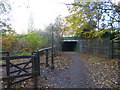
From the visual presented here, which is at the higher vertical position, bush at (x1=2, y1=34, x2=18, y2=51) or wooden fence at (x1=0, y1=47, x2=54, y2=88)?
bush at (x1=2, y1=34, x2=18, y2=51)

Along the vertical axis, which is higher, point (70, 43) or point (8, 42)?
point (8, 42)

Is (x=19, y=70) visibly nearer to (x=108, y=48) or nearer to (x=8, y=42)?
(x=8, y=42)

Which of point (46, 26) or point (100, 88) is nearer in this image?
point (100, 88)

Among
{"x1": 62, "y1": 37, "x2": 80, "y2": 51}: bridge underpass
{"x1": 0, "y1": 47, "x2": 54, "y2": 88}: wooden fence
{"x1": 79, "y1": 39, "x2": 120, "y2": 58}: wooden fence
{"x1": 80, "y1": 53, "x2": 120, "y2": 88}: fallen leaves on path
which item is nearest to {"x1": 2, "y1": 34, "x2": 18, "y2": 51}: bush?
{"x1": 0, "y1": 47, "x2": 54, "y2": 88}: wooden fence

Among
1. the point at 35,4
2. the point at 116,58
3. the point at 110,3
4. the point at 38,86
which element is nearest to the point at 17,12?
the point at 35,4

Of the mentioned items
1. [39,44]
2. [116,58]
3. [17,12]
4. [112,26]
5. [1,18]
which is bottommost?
[116,58]

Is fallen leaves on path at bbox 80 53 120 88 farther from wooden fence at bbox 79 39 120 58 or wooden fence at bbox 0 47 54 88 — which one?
wooden fence at bbox 79 39 120 58

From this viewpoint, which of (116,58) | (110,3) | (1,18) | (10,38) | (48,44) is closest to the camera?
(110,3)

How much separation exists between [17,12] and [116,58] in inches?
290

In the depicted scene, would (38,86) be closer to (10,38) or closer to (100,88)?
(100,88)

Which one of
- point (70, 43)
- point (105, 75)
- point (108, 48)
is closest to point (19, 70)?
point (105, 75)

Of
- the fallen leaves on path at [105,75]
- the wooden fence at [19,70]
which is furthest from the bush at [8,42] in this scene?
the fallen leaves on path at [105,75]

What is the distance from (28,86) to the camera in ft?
8.71

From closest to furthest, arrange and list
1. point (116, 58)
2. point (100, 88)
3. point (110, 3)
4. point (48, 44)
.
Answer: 1. point (100, 88)
2. point (110, 3)
3. point (116, 58)
4. point (48, 44)
